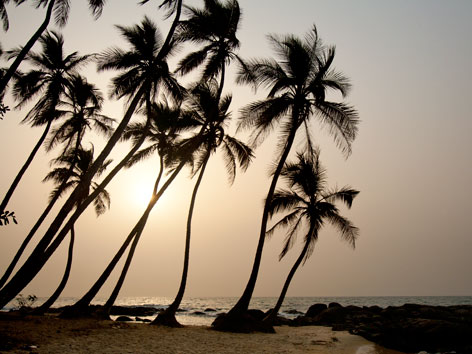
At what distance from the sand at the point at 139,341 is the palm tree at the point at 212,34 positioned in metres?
12.8

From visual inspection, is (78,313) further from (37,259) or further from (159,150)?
(159,150)

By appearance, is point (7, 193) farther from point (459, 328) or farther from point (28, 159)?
point (459, 328)

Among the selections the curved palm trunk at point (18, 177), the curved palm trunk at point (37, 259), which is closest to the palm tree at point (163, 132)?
the curved palm trunk at point (18, 177)

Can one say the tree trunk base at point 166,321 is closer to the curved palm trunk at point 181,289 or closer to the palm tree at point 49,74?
the curved palm trunk at point 181,289

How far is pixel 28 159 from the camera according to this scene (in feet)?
64.3

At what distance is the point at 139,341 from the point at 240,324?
19.3 feet

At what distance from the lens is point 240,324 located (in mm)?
16719

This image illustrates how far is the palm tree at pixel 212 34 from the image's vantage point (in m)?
19.7

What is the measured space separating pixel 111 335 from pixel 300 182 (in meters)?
13.6

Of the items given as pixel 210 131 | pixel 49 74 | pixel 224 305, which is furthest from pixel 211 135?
pixel 224 305

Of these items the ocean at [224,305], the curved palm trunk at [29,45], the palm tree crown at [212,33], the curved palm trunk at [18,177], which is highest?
the palm tree crown at [212,33]

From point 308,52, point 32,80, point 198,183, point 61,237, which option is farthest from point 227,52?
point 61,237

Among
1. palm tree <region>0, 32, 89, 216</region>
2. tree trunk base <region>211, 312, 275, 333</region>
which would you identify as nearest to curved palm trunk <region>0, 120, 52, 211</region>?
palm tree <region>0, 32, 89, 216</region>

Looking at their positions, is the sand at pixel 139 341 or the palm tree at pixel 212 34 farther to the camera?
the palm tree at pixel 212 34
